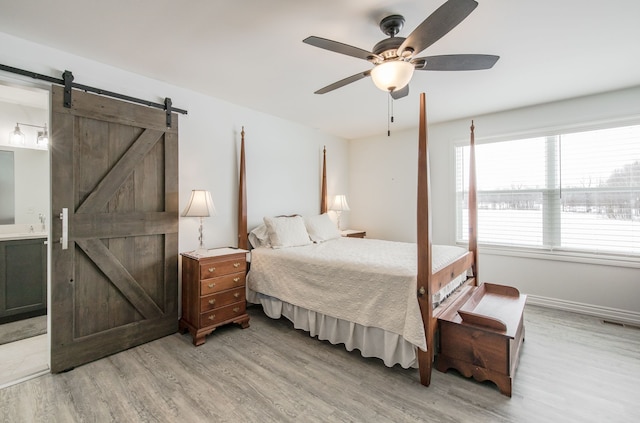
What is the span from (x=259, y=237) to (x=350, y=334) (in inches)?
65.4

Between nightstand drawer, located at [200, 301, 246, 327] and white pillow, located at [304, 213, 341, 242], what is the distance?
1287mm

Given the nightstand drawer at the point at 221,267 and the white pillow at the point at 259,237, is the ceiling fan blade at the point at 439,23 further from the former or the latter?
the white pillow at the point at 259,237

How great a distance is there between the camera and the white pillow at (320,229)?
383 centimetres

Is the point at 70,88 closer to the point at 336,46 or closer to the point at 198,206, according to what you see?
the point at 198,206

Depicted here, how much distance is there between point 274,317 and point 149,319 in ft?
3.93

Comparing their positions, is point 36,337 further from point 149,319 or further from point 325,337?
point 325,337

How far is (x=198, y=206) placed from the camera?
9.07 feet

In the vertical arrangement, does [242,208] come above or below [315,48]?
below

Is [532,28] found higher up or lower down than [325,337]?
higher up

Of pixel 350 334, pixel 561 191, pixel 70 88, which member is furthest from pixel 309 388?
pixel 561 191

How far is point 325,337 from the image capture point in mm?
2635

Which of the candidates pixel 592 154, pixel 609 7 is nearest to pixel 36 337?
pixel 609 7

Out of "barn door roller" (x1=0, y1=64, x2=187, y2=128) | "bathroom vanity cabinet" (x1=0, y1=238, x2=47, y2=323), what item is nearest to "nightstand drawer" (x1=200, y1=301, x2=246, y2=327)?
"barn door roller" (x1=0, y1=64, x2=187, y2=128)

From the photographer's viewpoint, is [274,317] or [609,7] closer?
[609,7]
